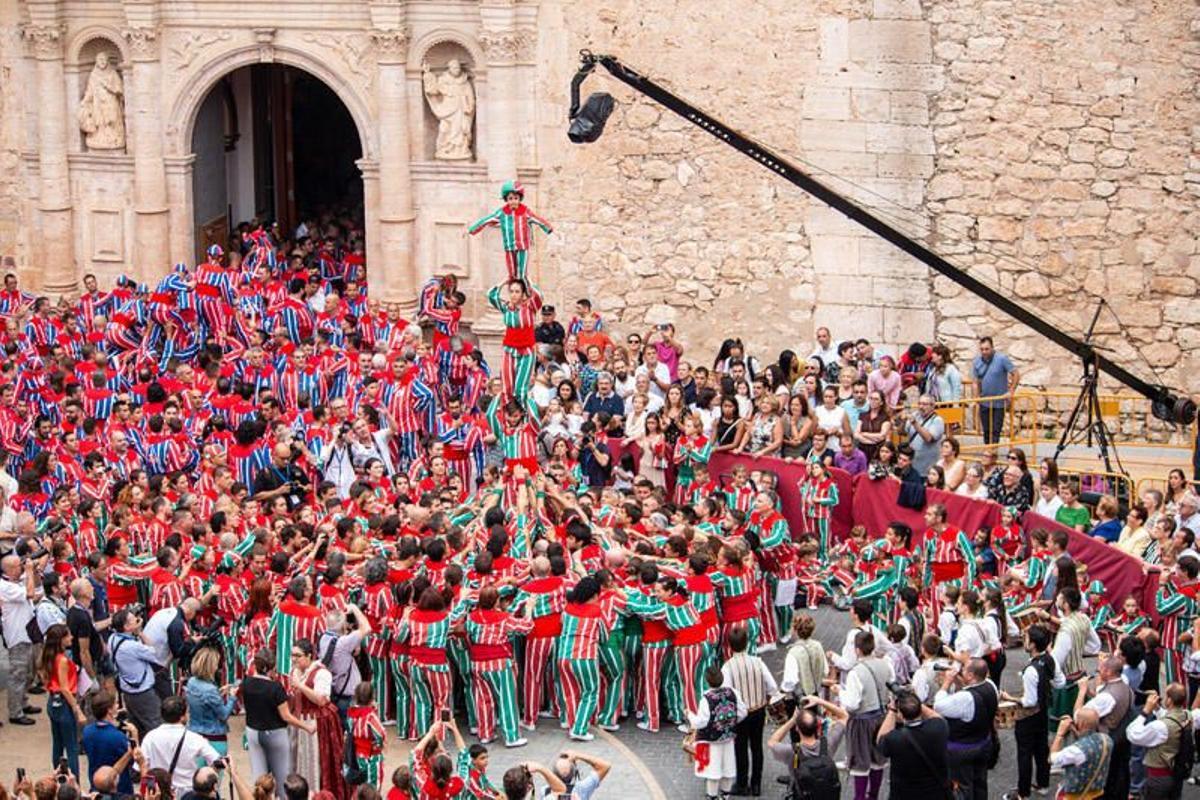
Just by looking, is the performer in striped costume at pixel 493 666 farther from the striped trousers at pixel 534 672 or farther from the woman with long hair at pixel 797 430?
the woman with long hair at pixel 797 430

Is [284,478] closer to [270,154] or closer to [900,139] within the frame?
[900,139]

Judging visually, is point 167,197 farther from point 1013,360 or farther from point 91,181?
point 1013,360

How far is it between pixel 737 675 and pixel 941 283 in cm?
981

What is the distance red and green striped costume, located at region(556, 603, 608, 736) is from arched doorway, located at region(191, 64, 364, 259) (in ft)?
39.6

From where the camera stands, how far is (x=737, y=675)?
59.7 feet

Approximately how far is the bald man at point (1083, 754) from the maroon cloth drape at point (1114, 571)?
2769 mm

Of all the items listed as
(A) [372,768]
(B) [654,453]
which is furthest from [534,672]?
(B) [654,453]

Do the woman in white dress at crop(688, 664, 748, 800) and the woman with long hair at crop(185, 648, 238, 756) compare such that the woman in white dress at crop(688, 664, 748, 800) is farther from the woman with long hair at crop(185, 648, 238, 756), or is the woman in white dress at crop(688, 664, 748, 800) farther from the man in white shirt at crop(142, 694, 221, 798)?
the man in white shirt at crop(142, 694, 221, 798)

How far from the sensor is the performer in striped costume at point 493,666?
19.2 m

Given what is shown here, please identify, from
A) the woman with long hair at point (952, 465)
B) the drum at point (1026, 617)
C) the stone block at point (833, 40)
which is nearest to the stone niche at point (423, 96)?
the stone block at point (833, 40)

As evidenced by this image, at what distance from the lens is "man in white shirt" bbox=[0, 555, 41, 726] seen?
19.6m

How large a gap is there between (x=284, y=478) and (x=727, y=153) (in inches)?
268

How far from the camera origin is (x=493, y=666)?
19.4m

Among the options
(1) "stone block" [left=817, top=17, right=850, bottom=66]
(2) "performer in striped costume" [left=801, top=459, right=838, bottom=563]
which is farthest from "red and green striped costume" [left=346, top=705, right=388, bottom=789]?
(1) "stone block" [left=817, top=17, right=850, bottom=66]
